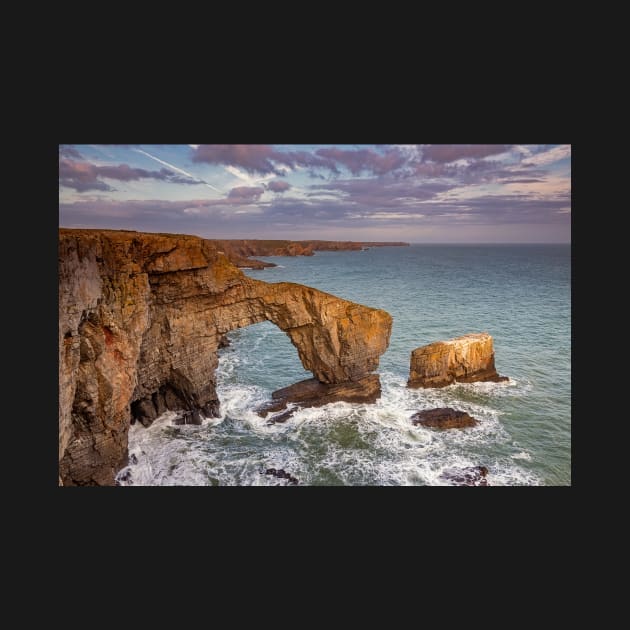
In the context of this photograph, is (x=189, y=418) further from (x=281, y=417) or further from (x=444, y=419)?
(x=444, y=419)

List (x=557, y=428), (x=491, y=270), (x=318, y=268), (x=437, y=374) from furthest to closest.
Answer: (x=491, y=270) < (x=318, y=268) < (x=437, y=374) < (x=557, y=428)

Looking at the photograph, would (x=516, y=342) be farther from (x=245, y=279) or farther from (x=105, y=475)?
(x=105, y=475)

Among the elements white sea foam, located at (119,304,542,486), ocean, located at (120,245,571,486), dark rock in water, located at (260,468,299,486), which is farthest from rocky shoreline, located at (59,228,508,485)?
ocean, located at (120,245,571,486)

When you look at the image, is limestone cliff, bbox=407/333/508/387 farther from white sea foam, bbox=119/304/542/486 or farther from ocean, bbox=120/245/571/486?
white sea foam, bbox=119/304/542/486

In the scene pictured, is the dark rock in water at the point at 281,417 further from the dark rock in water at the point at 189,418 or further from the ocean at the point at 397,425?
the dark rock in water at the point at 189,418

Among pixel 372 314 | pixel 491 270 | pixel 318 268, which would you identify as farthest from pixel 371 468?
pixel 491 270
